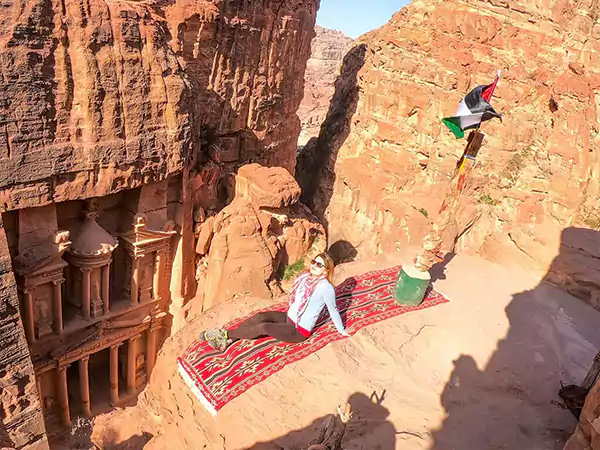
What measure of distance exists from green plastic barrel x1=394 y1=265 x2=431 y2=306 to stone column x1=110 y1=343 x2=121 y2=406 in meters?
5.97

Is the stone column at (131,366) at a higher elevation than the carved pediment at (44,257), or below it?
below

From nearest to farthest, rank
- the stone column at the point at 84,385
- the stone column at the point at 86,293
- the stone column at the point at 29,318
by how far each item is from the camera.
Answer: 1. the stone column at the point at 29,318
2. the stone column at the point at 86,293
3. the stone column at the point at 84,385

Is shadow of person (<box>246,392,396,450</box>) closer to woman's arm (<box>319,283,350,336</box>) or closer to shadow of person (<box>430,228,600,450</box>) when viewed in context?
shadow of person (<box>430,228,600,450</box>)

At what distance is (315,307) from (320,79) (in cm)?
4071

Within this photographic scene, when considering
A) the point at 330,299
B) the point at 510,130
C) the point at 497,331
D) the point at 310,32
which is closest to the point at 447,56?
the point at 510,130

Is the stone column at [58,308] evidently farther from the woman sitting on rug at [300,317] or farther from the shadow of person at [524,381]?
the shadow of person at [524,381]

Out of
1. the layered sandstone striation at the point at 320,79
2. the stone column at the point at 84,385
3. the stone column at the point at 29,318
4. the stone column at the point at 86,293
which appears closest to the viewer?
the stone column at the point at 29,318

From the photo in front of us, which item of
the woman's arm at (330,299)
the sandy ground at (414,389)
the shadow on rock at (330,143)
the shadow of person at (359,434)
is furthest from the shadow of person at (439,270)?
the shadow on rock at (330,143)

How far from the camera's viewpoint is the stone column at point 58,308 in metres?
8.11

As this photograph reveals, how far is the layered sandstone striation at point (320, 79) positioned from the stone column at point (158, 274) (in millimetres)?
22449

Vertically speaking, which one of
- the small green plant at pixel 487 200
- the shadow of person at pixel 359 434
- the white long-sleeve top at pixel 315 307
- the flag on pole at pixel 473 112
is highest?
the flag on pole at pixel 473 112

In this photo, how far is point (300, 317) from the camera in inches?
230

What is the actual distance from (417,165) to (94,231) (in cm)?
1006

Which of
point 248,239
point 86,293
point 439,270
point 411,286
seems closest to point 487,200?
point 439,270
